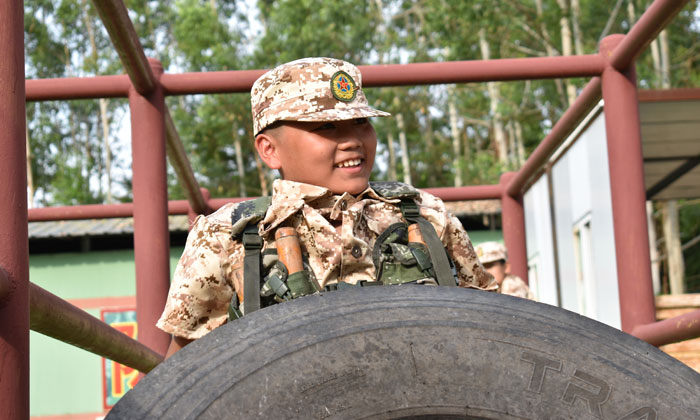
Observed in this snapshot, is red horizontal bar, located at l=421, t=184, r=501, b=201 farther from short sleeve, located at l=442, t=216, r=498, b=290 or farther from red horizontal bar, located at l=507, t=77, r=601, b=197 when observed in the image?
short sleeve, located at l=442, t=216, r=498, b=290

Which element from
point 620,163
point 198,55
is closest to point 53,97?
point 620,163

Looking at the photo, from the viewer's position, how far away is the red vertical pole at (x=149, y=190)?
240 centimetres

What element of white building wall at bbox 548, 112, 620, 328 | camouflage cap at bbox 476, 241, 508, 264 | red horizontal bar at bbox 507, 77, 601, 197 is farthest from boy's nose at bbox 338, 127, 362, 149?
camouflage cap at bbox 476, 241, 508, 264

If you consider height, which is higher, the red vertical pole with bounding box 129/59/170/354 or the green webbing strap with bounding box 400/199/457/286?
the red vertical pole with bounding box 129/59/170/354

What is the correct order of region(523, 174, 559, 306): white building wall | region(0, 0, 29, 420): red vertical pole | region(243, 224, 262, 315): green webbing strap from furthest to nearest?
region(523, 174, 559, 306): white building wall → region(243, 224, 262, 315): green webbing strap → region(0, 0, 29, 420): red vertical pole

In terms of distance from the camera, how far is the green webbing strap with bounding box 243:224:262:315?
4.77 feet

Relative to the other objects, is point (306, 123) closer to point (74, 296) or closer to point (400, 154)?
point (74, 296)

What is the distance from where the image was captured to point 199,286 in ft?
→ 5.29

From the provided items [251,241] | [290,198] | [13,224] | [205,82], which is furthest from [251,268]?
[205,82]

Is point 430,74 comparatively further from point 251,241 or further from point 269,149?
point 251,241

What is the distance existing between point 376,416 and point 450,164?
25848mm

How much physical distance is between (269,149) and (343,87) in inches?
8.2

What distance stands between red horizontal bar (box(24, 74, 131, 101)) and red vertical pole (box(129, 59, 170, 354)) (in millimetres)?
41

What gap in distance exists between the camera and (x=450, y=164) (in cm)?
2645
